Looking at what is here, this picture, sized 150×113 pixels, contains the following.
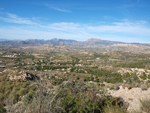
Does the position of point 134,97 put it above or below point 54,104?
below

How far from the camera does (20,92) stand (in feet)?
32.3

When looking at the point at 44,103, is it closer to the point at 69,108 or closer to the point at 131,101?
the point at 69,108

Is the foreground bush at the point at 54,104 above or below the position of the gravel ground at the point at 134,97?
above

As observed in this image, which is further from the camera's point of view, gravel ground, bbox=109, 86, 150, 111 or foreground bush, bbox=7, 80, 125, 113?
gravel ground, bbox=109, 86, 150, 111

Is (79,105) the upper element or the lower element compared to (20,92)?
upper

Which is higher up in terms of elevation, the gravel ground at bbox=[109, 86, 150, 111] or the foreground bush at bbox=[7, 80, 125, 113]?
the foreground bush at bbox=[7, 80, 125, 113]

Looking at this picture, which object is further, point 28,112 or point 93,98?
point 93,98

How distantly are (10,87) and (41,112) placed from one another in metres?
12.4

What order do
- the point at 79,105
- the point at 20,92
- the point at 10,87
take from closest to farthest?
the point at 79,105, the point at 20,92, the point at 10,87

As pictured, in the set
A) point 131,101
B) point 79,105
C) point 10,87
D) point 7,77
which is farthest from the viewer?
point 7,77

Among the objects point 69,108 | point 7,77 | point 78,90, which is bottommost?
point 7,77

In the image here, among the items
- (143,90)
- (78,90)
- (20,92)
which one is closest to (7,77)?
(20,92)

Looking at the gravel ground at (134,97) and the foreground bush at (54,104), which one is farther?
the gravel ground at (134,97)

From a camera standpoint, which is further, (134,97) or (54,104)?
(134,97)
